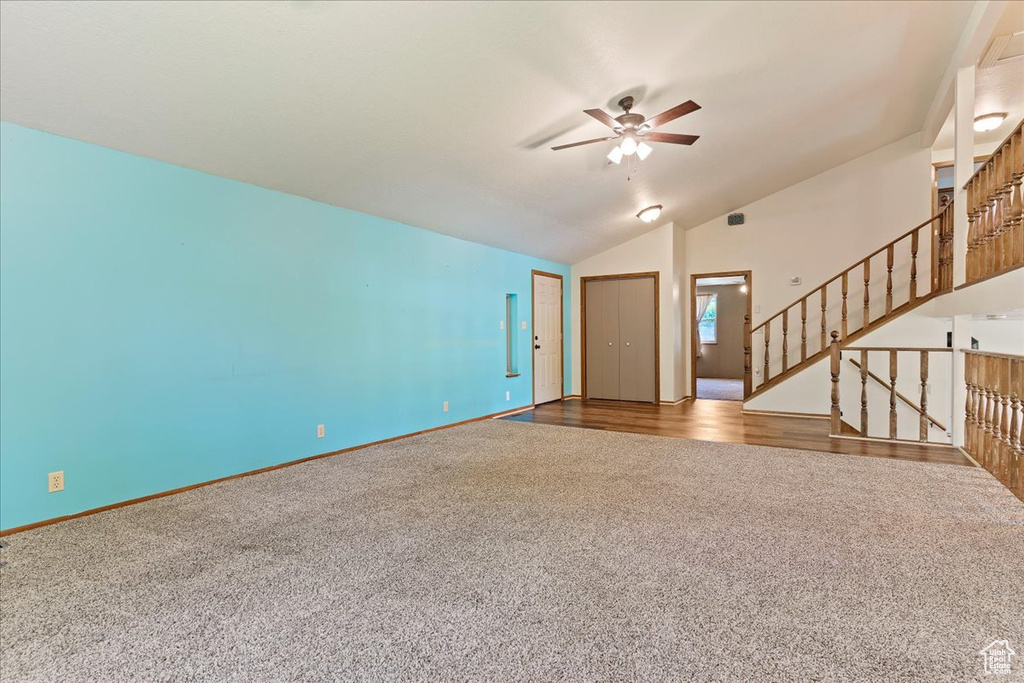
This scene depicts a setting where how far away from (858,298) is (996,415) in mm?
3711

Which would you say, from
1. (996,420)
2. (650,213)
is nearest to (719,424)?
(996,420)

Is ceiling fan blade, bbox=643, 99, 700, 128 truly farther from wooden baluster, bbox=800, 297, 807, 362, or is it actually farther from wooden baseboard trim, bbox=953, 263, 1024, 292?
wooden baluster, bbox=800, 297, 807, 362

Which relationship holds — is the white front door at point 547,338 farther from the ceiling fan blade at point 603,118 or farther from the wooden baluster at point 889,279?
the wooden baluster at point 889,279

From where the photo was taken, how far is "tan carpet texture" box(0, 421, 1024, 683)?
1656mm

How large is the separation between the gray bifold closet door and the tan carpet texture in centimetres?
415

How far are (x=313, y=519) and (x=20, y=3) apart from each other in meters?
2.91

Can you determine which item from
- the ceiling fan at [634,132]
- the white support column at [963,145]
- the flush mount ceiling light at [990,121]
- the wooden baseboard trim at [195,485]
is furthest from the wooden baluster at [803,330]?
the wooden baseboard trim at [195,485]

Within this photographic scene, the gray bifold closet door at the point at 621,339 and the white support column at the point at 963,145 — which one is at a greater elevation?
the white support column at the point at 963,145

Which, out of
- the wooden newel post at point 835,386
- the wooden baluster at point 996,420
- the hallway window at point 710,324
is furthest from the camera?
the hallway window at point 710,324

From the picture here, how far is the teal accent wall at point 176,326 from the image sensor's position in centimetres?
285

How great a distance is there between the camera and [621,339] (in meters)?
8.02

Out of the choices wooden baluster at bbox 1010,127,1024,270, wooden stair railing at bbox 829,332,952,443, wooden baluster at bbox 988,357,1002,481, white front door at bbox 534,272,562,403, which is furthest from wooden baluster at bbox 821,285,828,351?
white front door at bbox 534,272,562,403

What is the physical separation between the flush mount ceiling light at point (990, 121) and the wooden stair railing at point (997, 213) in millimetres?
2437

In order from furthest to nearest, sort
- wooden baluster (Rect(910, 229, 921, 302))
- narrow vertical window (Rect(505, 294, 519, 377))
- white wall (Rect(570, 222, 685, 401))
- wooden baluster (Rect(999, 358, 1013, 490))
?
1. white wall (Rect(570, 222, 685, 401))
2. narrow vertical window (Rect(505, 294, 519, 377))
3. wooden baluster (Rect(910, 229, 921, 302))
4. wooden baluster (Rect(999, 358, 1013, 490))
